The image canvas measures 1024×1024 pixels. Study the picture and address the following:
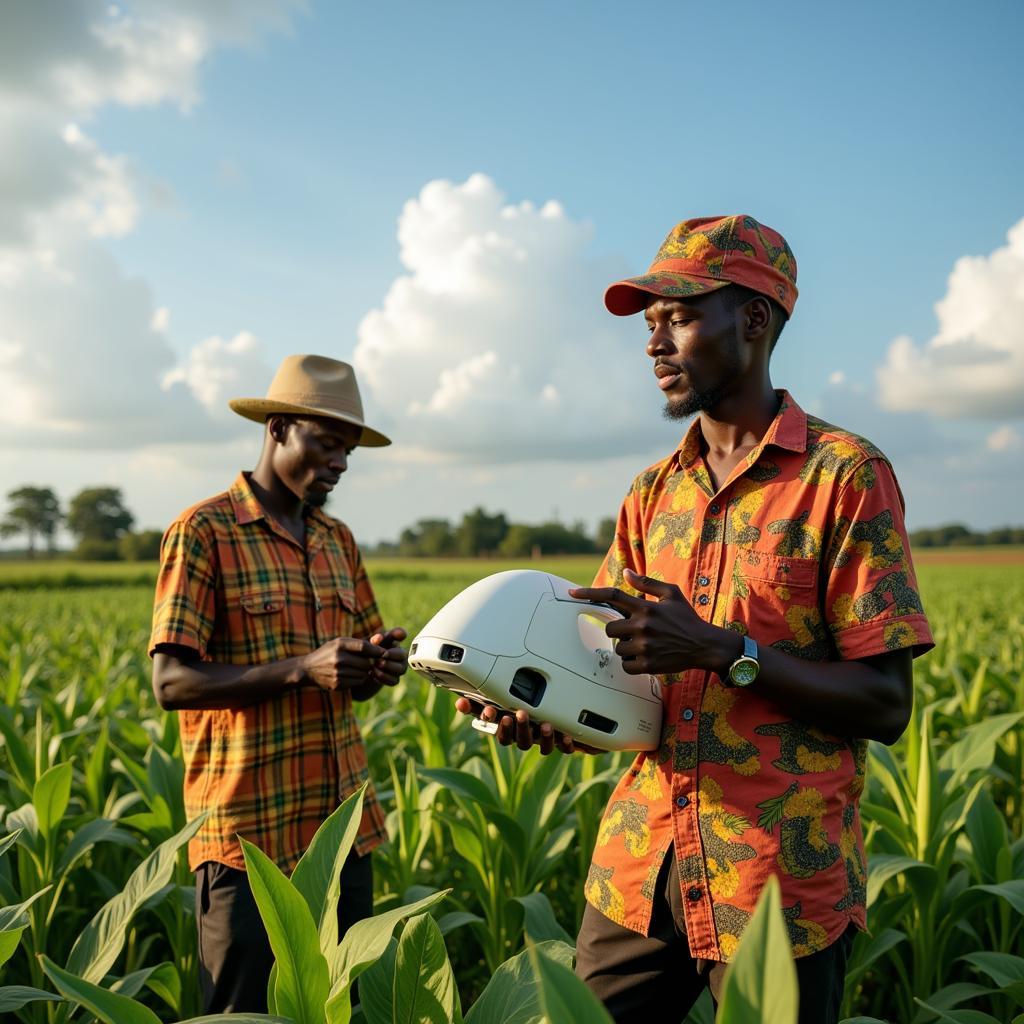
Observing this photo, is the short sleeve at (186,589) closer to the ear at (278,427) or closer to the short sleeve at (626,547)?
the ear at (278,427)

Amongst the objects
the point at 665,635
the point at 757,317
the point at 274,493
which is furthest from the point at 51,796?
the point at 757,317

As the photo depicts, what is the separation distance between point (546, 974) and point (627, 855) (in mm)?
992

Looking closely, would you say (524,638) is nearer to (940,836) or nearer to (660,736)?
(660,736)

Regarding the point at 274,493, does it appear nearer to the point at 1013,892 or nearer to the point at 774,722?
the point at 774,722

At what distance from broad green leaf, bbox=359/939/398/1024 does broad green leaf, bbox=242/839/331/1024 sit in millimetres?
163

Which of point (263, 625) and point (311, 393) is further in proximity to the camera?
point (311, 393)

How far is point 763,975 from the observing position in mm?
889

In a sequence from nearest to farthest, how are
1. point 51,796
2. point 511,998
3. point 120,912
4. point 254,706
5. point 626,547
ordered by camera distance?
point 511,998
point 120,912
point 626,547
point 254,706
point 51,796

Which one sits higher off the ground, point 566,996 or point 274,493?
point 274,493

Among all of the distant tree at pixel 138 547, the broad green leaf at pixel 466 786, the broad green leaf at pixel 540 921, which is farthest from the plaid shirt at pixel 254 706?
the distant tree at pixel 138 547

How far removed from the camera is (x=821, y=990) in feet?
5.55

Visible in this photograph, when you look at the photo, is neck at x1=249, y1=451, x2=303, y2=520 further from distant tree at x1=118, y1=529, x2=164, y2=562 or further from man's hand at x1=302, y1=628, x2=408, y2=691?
distant tree at x1=118, y1=529, x2=164, y2=562

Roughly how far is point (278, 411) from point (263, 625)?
2.30ft

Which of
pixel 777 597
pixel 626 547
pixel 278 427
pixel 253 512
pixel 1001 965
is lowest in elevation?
pixel 1001 965
